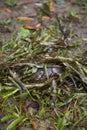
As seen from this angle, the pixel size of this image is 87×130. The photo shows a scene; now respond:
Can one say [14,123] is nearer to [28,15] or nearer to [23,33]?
[23,33]

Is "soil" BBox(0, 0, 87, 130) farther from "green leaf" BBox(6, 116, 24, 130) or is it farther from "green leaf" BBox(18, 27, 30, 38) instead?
"green leaf" BBox(6, 116, 24, 130)

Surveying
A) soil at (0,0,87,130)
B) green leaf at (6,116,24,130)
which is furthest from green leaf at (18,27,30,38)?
green leaf at (6,116,24,130)

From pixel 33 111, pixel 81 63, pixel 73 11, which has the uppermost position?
pixel 73 11

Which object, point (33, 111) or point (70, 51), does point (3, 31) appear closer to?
point (70, 51)

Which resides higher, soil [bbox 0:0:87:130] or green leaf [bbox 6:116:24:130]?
soil [bbox 0:0:87:130]

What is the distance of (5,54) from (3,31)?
0.49 metres

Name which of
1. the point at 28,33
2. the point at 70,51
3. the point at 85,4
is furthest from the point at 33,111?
the point at 85,4

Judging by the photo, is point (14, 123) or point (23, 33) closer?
point (14, 123)

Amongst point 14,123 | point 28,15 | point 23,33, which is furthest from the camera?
point 28,15

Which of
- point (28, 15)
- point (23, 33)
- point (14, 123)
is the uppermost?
point (28, 15)

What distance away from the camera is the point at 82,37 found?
13.0 ft

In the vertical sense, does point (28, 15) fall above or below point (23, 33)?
above

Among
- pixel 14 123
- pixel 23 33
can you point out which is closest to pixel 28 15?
pixel 23 33

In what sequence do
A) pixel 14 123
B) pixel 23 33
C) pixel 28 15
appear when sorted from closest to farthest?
pixel 14 123 → pixel 23 33 → pixel 28 15
